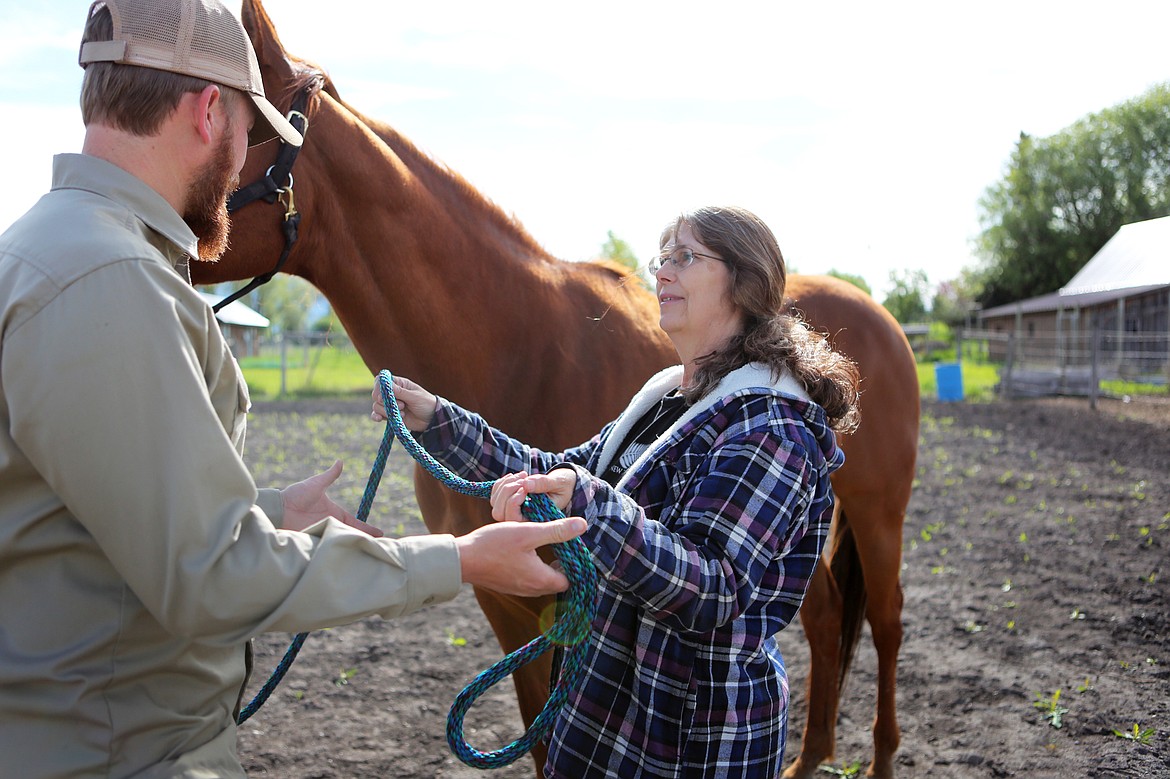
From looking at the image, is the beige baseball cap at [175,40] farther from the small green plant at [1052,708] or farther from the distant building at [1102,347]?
the distant building at [1102,347]

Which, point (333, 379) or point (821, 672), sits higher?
point (333, 379)

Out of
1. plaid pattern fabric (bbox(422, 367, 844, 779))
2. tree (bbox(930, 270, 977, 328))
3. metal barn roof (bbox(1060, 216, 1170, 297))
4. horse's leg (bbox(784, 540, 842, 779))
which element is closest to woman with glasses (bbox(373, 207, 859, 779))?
plaid pattern fabric (bbox(422, 367, 844, 779))

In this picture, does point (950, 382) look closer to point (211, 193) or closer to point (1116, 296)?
point (1116, 296)

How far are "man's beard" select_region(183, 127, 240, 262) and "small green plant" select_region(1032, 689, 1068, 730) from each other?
4.14 metres

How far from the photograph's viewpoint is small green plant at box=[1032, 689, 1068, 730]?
12.4 feet

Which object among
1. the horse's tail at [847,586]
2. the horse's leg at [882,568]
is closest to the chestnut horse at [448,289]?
the horse's leg at [882,568]

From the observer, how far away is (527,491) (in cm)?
150

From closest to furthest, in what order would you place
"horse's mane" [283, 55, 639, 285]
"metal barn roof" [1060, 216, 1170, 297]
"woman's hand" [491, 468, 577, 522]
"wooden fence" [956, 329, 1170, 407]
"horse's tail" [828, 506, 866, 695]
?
"woman's hand" [491, 468, 577, 522], "horse's mane" [283, 55, 639, 285], "horse's tail" [828, 506, 866, 695], "metal barn roof" [1060, 216, 1170, 297], "wooden fence" [956, 329, 1170, 407]

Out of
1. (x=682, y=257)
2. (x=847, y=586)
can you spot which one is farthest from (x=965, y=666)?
(x=682, y=257)

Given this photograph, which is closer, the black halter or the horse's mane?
the black halter

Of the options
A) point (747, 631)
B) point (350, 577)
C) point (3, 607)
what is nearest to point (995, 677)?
point (747, 631)

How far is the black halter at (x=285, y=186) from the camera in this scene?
2.29 m

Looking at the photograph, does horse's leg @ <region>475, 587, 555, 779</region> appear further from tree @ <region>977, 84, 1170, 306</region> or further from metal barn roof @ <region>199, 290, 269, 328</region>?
tree @ <region>977, 84, 1170, 306</region>

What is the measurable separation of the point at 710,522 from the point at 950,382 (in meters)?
18.5
